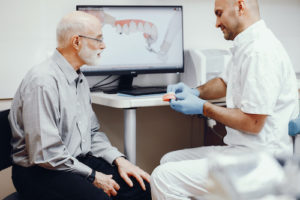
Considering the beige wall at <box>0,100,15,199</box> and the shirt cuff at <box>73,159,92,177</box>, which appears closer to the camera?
the shirt cuff at <box>73,159,92,177</box>

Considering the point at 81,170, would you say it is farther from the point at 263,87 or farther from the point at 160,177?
the point at 263,87

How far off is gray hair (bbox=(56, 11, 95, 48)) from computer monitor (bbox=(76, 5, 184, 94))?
54 cm

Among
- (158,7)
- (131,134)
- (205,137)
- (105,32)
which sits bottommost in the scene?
Result: (205,137)

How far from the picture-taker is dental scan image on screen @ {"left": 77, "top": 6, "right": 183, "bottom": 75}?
2.06 meters

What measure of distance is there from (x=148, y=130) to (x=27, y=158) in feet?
4.02

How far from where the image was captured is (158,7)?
2.14 meters

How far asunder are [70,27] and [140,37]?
74 centimetres

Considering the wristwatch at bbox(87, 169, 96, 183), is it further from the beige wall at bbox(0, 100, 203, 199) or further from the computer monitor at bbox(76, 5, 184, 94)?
the beige wall at bbox(0, 100, 203, 199)

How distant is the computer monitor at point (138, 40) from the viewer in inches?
81.0

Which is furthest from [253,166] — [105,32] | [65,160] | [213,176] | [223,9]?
[105,32]

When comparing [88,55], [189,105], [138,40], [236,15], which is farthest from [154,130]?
[236,15]

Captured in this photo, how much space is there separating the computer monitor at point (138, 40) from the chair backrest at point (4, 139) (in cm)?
76

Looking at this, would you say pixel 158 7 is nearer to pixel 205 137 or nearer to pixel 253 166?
pixel 205 137

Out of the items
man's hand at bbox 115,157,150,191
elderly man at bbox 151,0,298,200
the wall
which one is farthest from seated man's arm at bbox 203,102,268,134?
the wall
